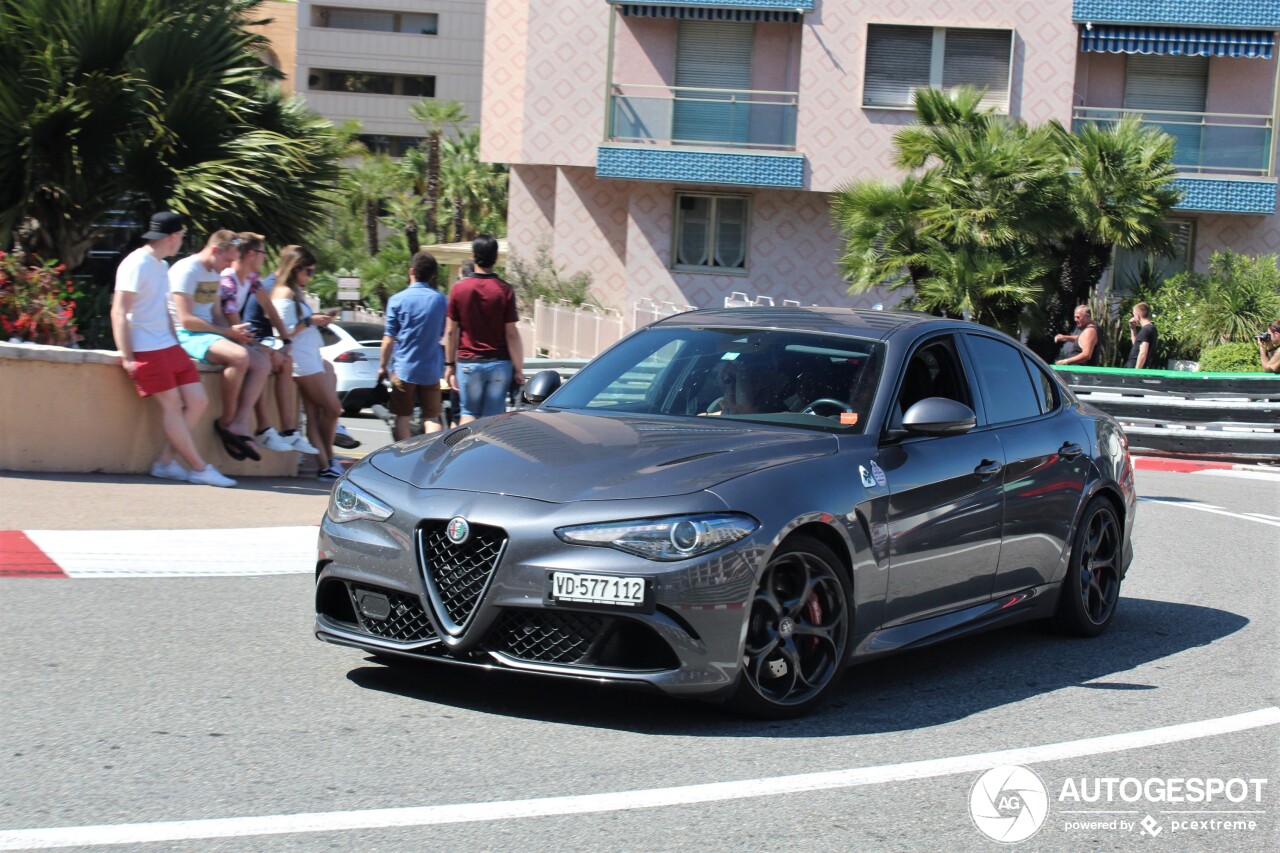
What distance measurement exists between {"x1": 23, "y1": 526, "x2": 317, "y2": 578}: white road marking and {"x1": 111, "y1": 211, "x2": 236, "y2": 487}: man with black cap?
1533 millimetres

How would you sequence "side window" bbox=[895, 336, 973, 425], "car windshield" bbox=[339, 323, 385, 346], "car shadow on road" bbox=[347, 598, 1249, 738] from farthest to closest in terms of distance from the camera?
1. "car windshield" bbox=[339, 323, 385, 346]
2. "side window" bbox=[895, 336, 973, 425]
3. "car shadow on road" bbox=[347, 598, 1249, 738]

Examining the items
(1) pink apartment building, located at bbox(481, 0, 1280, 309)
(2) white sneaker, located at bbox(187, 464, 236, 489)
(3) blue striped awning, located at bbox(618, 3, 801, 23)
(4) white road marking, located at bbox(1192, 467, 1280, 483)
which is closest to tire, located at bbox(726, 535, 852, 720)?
(2) white sneaker, located at bbox(187, 464, 236, 489)

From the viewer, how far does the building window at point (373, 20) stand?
7456cm

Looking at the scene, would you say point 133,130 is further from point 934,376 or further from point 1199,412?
point 1199,412

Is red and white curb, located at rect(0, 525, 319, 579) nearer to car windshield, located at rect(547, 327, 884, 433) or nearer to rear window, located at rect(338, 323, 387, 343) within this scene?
car windshield, located at rect(547, 327, 884, 433)

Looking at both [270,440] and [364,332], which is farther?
[364,332]

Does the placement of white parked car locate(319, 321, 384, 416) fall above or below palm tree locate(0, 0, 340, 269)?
below

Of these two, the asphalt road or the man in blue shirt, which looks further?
the man in blue shirt

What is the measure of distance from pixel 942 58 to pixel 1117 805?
27.5m

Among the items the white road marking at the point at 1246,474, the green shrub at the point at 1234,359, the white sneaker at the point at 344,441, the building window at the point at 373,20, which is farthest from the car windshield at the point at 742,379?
the building window at the point at 373,20

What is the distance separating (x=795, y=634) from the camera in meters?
5.82

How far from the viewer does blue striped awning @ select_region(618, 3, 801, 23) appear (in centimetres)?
3100

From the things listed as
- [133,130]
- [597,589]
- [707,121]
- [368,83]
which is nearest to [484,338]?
[133,130]

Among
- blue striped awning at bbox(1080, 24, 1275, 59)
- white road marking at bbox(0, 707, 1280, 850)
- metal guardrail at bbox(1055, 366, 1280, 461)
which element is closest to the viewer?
white road marking at bbox(0, 707, 1280, 850)
